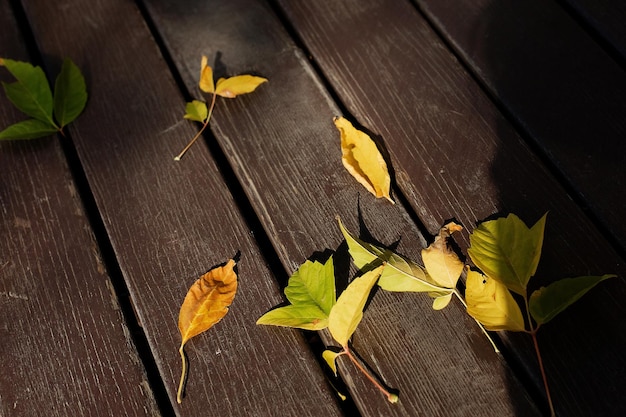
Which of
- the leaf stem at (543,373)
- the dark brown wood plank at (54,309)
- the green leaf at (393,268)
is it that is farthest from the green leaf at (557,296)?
the dark brown wood plank at (54,309)

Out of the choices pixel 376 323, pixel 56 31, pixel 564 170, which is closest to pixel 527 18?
pixel 564 170

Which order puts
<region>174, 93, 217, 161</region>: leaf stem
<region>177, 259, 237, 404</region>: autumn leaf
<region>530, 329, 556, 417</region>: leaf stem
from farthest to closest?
<region>174, 93, 217, 161</region>: leaf stem < <region>177, 259, 237, 404</region>: autumn leaf < <region>530, 329, 556, 417</region>: leaf stem

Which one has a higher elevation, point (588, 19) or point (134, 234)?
point (588, 19)

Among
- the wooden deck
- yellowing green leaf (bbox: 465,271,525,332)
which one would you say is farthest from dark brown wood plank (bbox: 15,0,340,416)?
yellowing green leaf (bbox: 465,271,525,332)

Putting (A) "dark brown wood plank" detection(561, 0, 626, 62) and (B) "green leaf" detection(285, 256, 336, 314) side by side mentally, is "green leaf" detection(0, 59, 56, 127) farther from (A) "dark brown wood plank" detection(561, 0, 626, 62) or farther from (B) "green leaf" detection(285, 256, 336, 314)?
(A) "dark brown wood plank" detection(561, 0, 626, 62)

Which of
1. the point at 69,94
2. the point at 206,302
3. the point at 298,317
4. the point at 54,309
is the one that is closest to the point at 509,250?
the point at 298,317

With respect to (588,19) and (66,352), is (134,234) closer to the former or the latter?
(66,352)

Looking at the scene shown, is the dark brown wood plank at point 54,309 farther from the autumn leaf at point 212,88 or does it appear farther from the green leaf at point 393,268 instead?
the green leaf at point 393,268

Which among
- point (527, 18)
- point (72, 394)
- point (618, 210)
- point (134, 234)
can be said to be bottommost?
point (72, 394)

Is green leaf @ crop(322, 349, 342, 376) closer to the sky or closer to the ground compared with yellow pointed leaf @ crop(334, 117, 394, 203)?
closer to the ground

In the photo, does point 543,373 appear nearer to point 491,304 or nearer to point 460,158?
point 491,304
